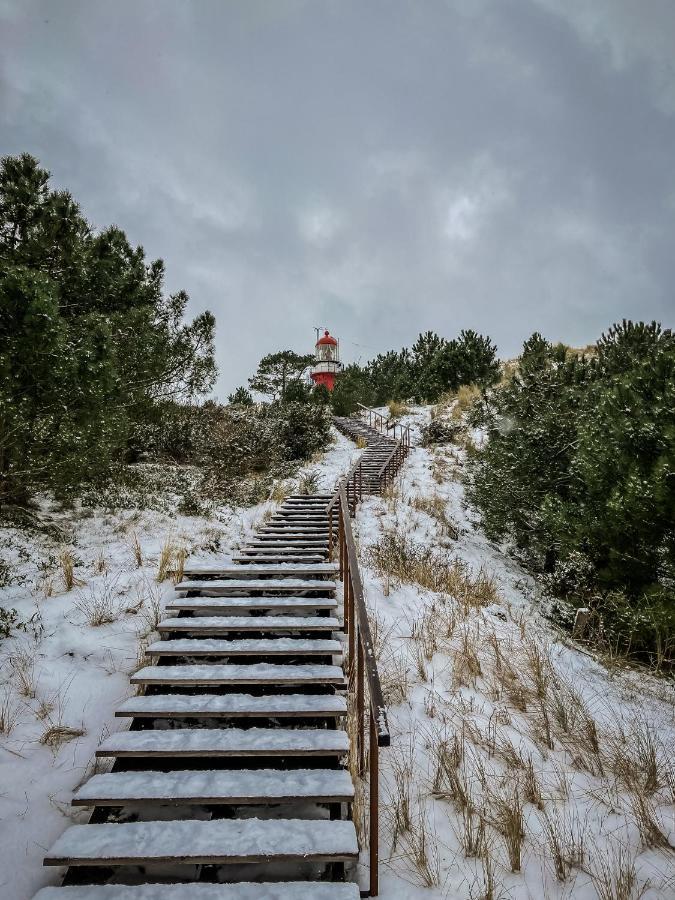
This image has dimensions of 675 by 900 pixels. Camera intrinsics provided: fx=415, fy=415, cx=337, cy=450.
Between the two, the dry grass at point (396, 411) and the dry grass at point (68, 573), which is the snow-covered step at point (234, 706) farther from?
the dry grass at point (396, 411)

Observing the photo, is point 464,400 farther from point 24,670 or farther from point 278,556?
point 24,670

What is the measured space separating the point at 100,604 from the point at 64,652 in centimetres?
75

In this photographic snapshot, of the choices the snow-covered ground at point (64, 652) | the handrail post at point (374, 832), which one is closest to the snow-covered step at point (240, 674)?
the snow-covered ground at point (64, 652)

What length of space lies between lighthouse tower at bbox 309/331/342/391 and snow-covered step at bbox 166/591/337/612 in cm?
2907

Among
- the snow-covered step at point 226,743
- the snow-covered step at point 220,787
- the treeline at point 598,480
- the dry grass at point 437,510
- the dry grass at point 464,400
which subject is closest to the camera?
the snow-covered step at point 220,787

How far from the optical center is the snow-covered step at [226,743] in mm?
2768

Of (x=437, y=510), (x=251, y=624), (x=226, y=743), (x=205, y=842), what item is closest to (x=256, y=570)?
(x=251, y=624)

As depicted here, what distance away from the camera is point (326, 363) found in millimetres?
33125

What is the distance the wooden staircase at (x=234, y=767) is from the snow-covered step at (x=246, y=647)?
12 mm

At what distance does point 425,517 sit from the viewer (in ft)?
35.4

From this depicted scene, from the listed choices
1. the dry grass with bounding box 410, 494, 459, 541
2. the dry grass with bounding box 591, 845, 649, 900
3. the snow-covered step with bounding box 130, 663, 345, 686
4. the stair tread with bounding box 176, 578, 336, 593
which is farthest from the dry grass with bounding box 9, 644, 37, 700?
the dry grass with bounding box 410, 494, 459, 541

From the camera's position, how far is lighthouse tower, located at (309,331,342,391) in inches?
1300

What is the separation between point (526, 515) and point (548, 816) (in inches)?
300

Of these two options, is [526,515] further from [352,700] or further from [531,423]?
[352,700]
